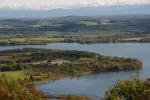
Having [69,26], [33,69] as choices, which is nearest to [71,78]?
[33,69]

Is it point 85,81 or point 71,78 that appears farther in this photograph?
point 71,78

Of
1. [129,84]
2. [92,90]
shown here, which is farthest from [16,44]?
[129,84]

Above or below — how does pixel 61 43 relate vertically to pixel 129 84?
below

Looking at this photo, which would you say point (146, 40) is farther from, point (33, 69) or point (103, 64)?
point (33, 69)

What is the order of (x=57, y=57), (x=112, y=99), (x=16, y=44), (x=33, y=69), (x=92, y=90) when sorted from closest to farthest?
(x=112, y=99), (x=92, y=90), (x=33, y=69), (x=57, y=57), (x=16, y=44)

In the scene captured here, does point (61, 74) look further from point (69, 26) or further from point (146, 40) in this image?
point (69, 26)

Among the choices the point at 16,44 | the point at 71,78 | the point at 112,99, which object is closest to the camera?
the point at 112,99
